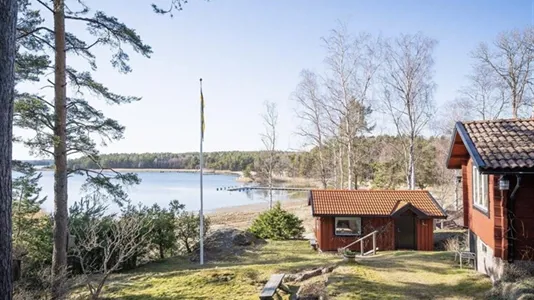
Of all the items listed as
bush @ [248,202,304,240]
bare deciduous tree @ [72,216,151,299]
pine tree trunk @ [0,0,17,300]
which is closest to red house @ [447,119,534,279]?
pine tree trunk @ [0,0,17,300]

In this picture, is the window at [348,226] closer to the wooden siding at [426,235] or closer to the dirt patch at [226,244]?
the wooden siding at [426,235]

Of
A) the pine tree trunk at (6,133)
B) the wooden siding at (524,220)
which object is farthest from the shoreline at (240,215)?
the pine tree trunk at (6,133)

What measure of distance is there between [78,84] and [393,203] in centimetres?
1313

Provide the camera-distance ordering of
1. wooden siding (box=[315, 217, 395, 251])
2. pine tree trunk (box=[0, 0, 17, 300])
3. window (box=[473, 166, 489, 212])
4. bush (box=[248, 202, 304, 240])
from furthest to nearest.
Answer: bush (box=[248, 202, 304, 240]) → wooden siding (box=[315, 217, 395, 251]) → window (box=[473, 166, 489, 212]) → pine tree trunk (box=[0, 0, 17, 300])

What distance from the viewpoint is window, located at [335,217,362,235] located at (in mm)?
16734

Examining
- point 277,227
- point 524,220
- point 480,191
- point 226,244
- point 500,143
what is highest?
point 500,143

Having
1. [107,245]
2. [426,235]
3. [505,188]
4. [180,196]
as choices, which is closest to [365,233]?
[426,235]

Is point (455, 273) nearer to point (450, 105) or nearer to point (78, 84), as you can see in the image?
point (78, 84)

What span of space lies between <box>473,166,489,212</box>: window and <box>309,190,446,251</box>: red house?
22.4ft

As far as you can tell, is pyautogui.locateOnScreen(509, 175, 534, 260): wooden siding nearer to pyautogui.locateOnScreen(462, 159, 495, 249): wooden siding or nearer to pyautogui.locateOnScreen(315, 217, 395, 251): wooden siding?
pyautogui.locateOnScreen(462, 159, 495, 249): wooden siding

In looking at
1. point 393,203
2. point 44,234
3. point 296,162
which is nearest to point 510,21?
point 393,203

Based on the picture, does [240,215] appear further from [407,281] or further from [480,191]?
[480,191]

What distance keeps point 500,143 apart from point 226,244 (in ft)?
43.8

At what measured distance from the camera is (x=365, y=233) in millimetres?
16625
